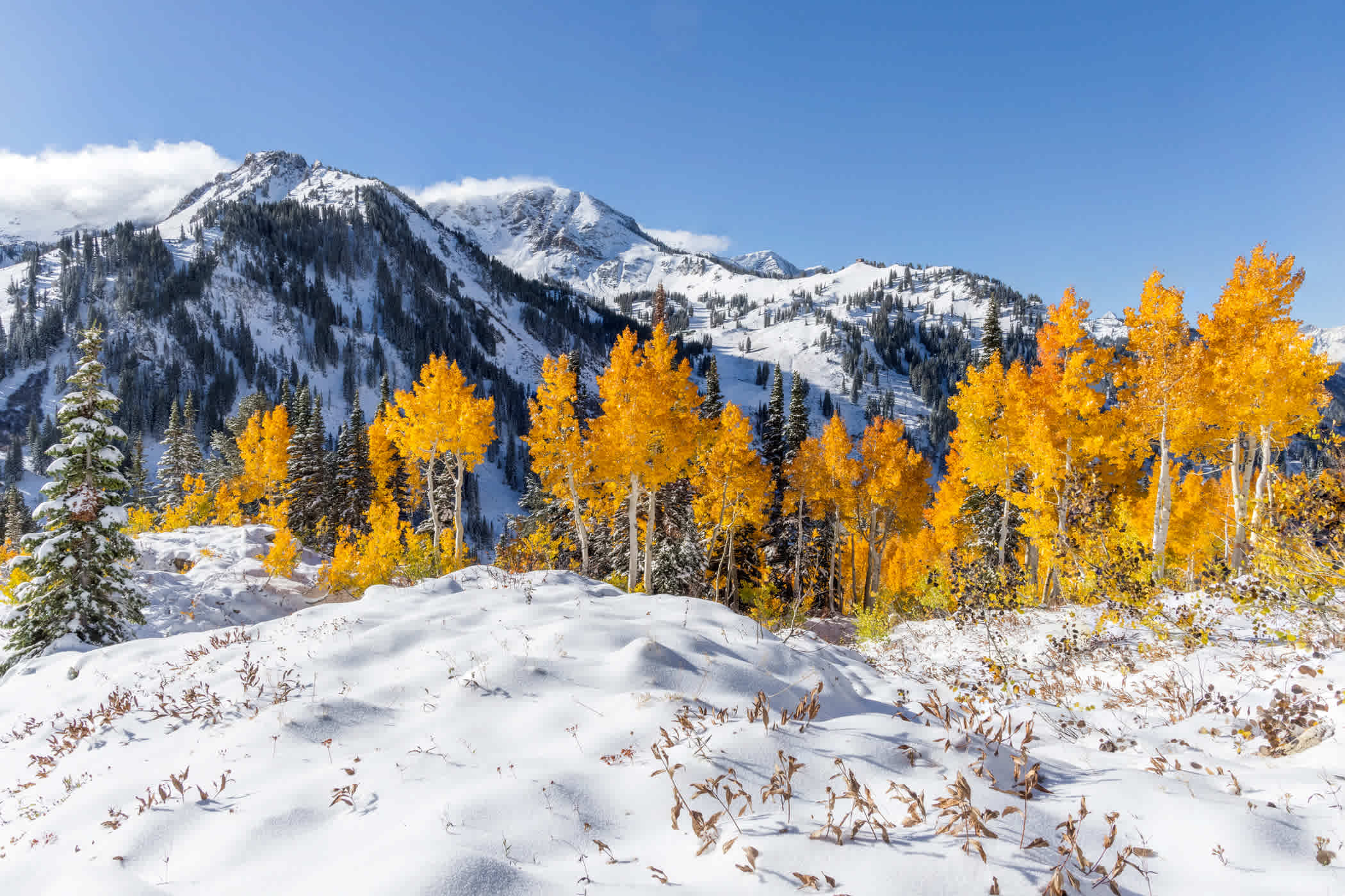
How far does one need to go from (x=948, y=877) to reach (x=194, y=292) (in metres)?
191

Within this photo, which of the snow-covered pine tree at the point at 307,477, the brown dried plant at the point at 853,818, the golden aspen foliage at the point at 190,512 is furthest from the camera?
the snow-covered pine tree at the point at 307,477

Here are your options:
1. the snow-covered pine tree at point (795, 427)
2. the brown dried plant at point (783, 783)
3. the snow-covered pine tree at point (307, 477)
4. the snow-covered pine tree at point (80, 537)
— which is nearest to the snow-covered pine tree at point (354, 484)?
the snow-covered pine tree at point (307, 477)

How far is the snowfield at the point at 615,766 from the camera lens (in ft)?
10.00

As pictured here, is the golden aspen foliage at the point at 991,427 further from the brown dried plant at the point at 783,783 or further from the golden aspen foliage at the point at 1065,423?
the brown dried plant at the point at 783,783

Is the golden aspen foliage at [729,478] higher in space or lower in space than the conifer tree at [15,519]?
higher

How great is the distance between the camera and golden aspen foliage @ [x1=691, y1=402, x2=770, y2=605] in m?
22.6

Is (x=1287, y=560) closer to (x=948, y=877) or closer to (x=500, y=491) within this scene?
(x=948, y=877)

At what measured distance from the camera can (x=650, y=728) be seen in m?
4.58

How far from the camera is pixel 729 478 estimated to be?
2266cm

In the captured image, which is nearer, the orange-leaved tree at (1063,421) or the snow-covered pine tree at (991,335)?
the orange-leaved tree at (1063,421)

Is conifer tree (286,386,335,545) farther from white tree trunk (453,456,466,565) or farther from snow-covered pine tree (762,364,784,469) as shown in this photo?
snow-covered pine tree (762,364,784,469)

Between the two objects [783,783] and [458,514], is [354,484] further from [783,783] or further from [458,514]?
[783,783]

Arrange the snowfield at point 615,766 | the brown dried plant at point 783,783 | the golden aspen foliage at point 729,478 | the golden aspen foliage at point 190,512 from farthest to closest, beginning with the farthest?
A: the golden aspen foliage at point 190,512 → the golden aspen foliage at point 729,478 → the brown dried plant at point 783,783 → the snowfield at point 615,766

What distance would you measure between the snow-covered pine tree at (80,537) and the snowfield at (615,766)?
7426 mm
